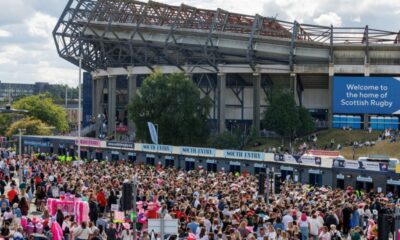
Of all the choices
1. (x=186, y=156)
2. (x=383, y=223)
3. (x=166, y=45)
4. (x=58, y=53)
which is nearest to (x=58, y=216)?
(x=383, y=223)

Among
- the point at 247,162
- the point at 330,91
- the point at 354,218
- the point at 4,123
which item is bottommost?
the point at 354,218

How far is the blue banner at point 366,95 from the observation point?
8712 centimetres

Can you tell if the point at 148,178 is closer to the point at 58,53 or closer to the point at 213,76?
the point at 213,76

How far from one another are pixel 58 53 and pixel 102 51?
269 inches

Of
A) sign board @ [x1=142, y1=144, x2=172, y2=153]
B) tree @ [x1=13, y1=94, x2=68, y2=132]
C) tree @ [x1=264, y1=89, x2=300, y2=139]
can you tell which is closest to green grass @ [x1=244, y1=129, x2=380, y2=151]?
tree @ [x1=264, y1=89, x2=300, y2=139]

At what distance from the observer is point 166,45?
95.0m

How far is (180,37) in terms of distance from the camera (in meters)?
95.4

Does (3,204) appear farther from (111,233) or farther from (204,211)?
(204,211)

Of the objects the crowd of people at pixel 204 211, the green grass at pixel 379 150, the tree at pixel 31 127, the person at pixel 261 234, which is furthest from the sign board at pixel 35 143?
the person at pixel 261 234

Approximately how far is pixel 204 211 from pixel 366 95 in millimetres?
63773

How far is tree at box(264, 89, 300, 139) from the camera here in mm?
88069

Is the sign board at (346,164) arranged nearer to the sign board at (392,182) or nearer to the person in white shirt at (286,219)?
the sign board at (392,182)

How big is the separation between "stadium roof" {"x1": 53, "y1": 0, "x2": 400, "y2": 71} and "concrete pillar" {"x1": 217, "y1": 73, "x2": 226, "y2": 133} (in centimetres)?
214

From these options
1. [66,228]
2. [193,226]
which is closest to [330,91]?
[66,228]
